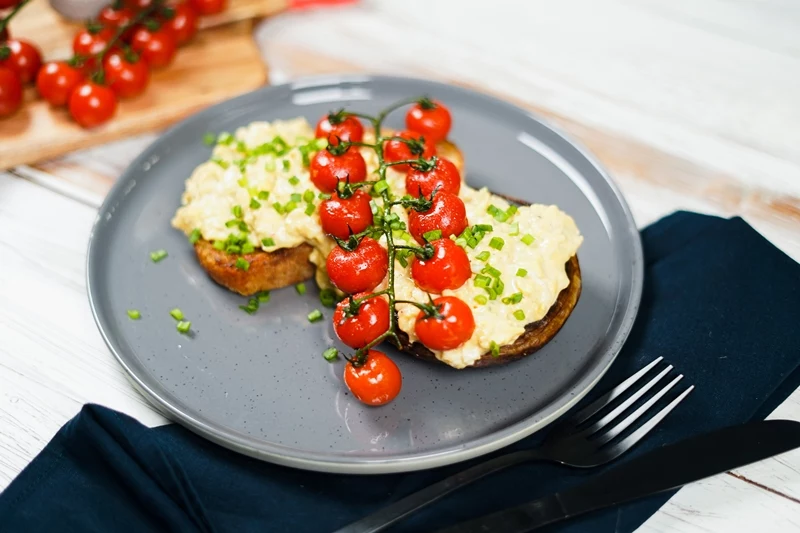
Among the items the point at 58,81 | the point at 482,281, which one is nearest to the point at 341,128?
the point at 482,281

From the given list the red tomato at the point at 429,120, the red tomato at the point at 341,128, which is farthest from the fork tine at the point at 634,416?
the red tomato at the point at 341,128

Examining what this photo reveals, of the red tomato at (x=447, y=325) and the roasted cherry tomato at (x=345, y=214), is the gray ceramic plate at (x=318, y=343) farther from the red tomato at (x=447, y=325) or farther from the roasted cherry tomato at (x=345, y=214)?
the roasted cherry tomato at (x=345, y=214)

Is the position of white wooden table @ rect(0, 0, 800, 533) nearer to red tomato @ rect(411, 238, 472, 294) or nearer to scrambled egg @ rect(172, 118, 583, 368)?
scrambled egg @ rect(172, 118, 583, 368)

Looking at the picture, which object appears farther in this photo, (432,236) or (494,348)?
(432,236)

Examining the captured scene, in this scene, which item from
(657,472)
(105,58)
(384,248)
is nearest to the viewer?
(657,472)

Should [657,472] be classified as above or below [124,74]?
above

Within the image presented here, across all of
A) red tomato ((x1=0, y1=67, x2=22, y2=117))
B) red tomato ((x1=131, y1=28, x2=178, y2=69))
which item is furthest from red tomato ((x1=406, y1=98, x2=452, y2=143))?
red tomato ((x1=0, y1=67, x2=22, y2=117))

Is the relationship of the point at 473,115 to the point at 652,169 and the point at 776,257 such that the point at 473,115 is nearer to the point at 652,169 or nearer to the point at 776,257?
the point at 652,169

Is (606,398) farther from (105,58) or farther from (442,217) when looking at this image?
(105,58)
